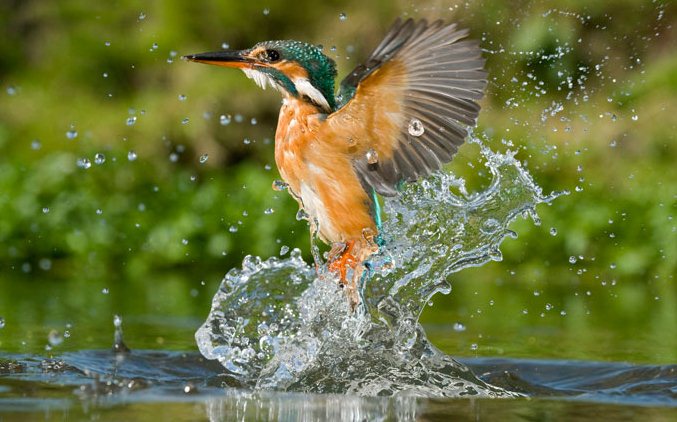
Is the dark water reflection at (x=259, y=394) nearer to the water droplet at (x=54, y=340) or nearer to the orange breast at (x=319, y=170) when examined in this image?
the water droplet at (x=54, y=340)

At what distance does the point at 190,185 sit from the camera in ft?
32.1

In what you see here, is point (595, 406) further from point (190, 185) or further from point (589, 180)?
point (190, 185)

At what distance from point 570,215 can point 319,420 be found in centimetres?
572

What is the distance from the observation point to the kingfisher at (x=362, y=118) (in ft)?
12.8

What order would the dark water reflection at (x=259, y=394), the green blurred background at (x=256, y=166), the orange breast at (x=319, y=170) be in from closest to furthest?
the dark water reflection at (x=259, y=394), the orange breast at (x=319, y=170), the green blurred background at (x=256, y=166)

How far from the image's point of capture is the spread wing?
3834 millimetres

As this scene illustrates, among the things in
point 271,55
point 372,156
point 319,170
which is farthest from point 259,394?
point 271,55

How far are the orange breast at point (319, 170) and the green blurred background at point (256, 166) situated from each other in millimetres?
1736

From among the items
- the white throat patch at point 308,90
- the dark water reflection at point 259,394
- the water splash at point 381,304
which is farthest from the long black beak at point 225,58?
the dark water reflection at point 259,394

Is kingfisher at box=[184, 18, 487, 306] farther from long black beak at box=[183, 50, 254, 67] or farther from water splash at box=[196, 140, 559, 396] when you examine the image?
water splash at box=[196, 140, 559, 396]

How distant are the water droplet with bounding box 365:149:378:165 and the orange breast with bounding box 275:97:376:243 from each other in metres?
0.07

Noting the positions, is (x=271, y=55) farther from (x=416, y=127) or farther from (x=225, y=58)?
(x=416, y=127)

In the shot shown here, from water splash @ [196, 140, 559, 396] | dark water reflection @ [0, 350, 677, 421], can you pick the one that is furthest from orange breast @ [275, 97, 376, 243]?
dark water reflection @ [0, 350, 677, 421]

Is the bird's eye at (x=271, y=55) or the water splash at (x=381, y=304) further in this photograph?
the water splash at (x=381, y=304)
